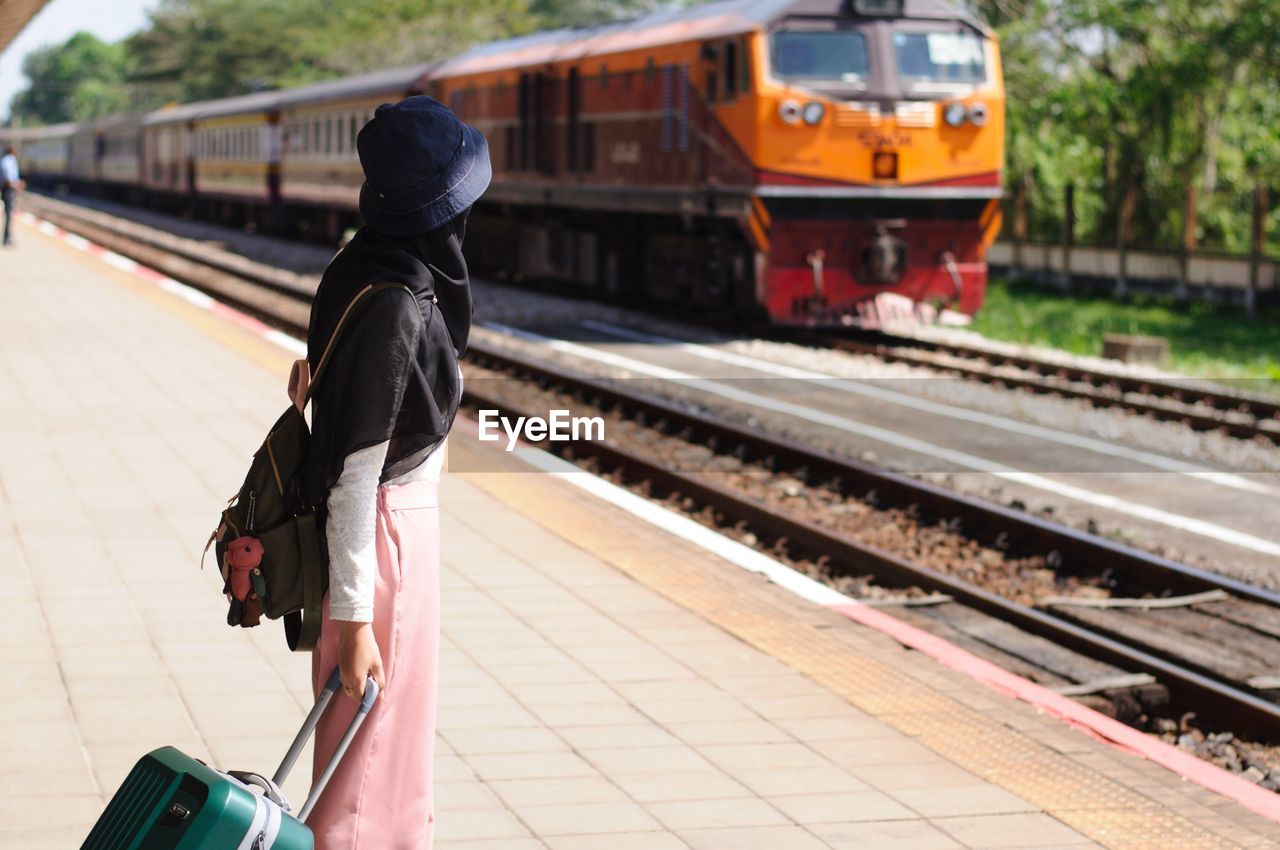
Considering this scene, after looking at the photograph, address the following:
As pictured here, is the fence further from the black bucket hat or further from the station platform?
the black bucket hat

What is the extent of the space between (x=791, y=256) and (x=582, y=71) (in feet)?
18.0

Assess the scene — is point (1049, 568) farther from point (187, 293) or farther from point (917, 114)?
point (187, 293)

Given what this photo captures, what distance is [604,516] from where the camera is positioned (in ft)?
30.3

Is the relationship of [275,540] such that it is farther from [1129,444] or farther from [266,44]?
[266,44]

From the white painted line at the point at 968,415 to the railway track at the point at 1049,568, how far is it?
6.68 ft

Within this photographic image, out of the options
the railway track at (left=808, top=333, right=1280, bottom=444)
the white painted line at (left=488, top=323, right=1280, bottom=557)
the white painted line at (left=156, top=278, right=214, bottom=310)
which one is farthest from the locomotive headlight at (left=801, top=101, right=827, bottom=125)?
the white painted line at (left=156, top=278, right=214, bottom=310)

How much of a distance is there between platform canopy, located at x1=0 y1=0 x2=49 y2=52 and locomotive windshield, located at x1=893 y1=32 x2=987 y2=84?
8841mm

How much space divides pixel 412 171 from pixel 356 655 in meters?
0.85

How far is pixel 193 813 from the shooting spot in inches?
114

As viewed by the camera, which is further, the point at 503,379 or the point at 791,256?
the point at 791,256

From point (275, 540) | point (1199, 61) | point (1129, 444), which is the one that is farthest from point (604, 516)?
point (1199, 61)

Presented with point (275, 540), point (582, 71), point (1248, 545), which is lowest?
point (1248, 545)

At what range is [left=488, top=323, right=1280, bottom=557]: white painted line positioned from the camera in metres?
9.98

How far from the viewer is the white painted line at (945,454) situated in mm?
9977
